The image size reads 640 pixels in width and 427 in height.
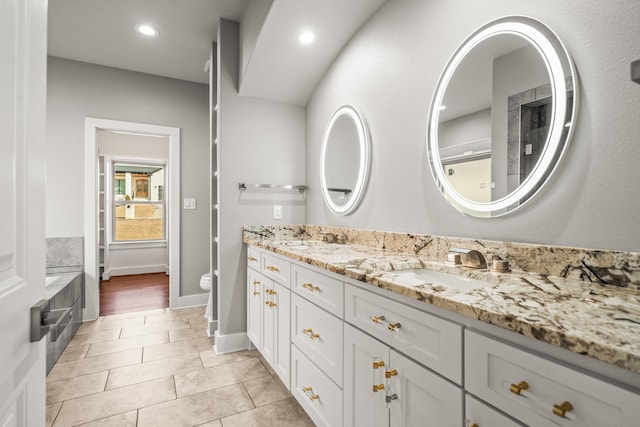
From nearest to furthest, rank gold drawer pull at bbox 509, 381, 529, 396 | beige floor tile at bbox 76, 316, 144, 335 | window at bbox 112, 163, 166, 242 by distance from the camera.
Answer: gold drawer pull at bbox 509, 381, 529, 396 → beige floor tile at bbox 76, 316, 144, 335 → window at bbox 112, 163, 166, 242

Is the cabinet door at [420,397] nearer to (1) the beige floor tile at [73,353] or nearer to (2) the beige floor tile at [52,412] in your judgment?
(2) the beige floor tile at [52,412]

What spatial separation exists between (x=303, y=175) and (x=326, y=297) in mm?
1659

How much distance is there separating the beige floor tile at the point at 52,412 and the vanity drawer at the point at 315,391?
50.4 inches

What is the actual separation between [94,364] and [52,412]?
0.59 m

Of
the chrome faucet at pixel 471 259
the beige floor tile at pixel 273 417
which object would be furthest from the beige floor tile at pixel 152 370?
the chrome faucet at pixel 471 259

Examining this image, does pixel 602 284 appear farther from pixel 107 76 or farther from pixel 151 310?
pixel 107 76

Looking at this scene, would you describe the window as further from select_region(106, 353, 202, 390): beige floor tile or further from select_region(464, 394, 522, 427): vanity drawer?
select_region(464, 394, 522, 427): vanity drawer

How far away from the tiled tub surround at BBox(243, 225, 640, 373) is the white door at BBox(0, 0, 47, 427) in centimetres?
82

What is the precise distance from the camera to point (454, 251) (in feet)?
4.26

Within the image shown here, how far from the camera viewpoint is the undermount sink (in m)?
1.14

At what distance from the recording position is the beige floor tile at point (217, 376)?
6.64 feet

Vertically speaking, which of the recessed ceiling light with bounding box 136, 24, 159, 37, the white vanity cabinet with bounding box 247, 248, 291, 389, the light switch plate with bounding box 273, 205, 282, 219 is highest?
the recessed ceiling light with bounding box 136, 24, 159, 37

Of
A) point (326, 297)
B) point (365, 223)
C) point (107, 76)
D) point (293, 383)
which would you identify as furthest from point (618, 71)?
point (107, 76)

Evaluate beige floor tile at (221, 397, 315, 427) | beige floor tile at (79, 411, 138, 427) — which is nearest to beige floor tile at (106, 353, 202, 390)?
beige floor tile at (79, 411, 138, 427)
